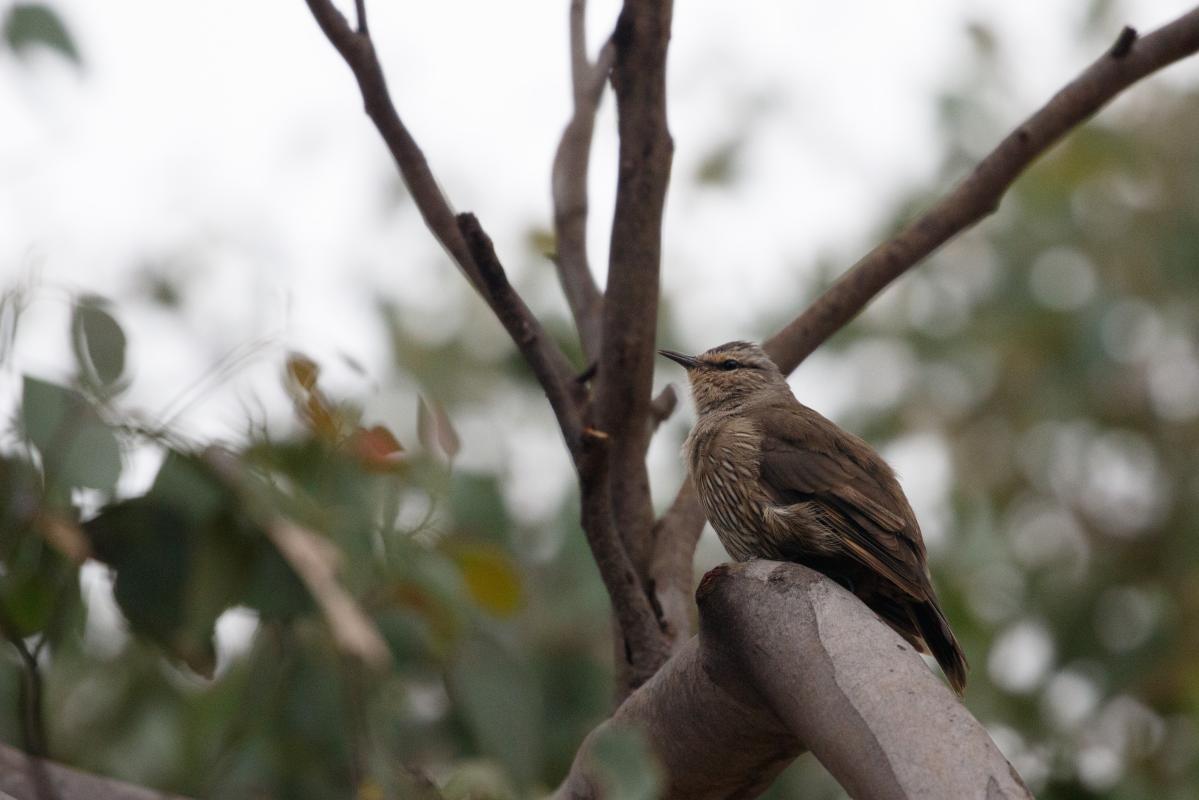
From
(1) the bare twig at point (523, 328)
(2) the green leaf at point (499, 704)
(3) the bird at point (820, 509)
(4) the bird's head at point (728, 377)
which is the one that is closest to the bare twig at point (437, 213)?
(1) the bare twig at point (523, 328)

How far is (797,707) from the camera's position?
1786mm

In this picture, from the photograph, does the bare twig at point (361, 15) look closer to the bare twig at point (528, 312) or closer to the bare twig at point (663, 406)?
the bare twig at point (528, 312)

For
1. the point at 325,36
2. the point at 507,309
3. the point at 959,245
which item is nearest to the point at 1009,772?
the point at 507,309

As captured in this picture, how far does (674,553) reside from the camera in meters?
2.88

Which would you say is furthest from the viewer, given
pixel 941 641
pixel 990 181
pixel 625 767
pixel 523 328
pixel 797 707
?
pixel 990 181

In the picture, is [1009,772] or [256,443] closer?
[1009,772]

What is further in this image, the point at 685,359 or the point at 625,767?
the point at 685,359

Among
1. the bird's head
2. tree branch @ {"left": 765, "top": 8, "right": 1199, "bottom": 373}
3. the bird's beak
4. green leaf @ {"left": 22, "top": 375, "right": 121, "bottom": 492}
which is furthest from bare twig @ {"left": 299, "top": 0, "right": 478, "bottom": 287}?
the bird's beak

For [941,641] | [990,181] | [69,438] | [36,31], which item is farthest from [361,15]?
[941,641]

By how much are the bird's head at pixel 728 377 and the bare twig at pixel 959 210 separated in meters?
0.67

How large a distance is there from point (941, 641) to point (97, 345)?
1659 mm

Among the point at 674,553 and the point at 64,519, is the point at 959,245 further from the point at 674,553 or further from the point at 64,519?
the point at 64,519

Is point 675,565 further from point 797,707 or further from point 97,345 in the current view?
point 97,345

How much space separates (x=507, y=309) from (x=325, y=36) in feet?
2.06
